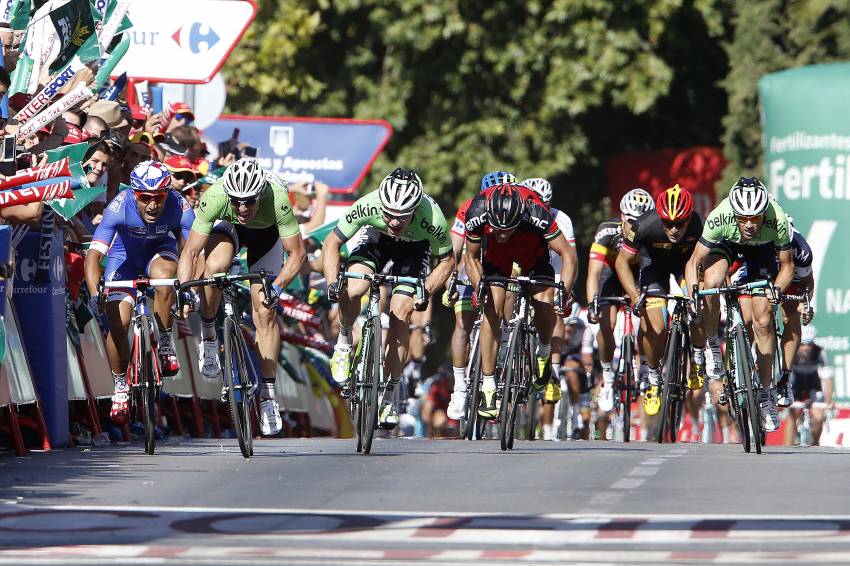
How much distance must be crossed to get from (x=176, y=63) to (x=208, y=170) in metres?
1.16

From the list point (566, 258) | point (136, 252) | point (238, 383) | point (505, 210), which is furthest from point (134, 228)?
point (566, 258)

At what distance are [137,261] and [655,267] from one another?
4963mm

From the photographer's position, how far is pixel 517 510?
10.4m

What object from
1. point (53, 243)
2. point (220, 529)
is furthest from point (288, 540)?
point (53, 243)

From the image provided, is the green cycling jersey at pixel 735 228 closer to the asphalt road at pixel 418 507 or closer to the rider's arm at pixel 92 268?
the asphalt road at pixel 418 507

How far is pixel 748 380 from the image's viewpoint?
14781mm

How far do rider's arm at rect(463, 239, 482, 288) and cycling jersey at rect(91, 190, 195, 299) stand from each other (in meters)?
2.06

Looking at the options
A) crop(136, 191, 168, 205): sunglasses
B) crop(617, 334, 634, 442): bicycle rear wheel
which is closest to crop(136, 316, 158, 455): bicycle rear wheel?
crop(136, 191, 168, 205): sunglasses

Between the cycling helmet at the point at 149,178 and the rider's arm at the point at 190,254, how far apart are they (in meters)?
0.37

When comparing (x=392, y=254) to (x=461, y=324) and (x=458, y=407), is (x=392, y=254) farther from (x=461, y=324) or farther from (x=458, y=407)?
(x=461, y=324)

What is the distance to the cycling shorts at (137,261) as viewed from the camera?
14547 mm

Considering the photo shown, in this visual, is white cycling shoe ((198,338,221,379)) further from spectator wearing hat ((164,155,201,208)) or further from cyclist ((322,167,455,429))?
spectator wearing hat ((164,155,201,208))

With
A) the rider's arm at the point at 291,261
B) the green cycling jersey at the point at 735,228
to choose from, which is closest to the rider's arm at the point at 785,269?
the green cycling jersey at the point at 735,228

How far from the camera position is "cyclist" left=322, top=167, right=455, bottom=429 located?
1435 cm
